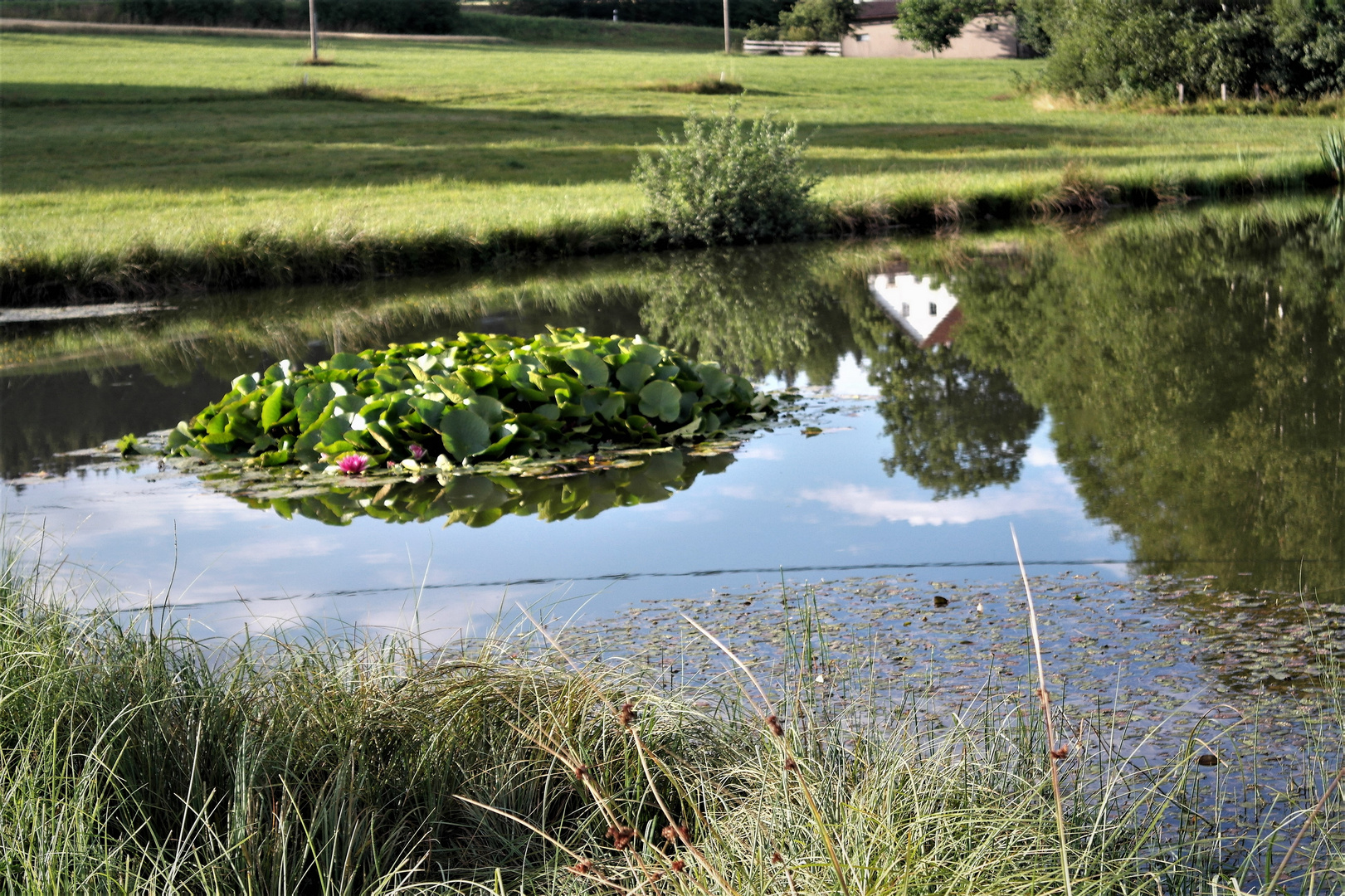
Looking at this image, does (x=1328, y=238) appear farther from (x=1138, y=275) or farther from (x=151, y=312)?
(x=151, y=312)

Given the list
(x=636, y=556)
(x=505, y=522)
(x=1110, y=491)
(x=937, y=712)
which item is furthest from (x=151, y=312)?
(x=937, y=712)

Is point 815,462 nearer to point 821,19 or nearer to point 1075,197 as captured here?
point 1075,197

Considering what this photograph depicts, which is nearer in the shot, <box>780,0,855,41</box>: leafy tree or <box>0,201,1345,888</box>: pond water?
<box>0,201,1345,888</box>: pond water

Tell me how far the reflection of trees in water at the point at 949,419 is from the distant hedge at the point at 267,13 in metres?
52.2

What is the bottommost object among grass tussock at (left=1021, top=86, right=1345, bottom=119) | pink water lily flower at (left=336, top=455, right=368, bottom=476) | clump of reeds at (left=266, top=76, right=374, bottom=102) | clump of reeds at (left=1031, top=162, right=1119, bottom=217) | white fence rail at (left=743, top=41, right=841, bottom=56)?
pink water lily flower at (left=336, top=455, right=368, bottom=476)

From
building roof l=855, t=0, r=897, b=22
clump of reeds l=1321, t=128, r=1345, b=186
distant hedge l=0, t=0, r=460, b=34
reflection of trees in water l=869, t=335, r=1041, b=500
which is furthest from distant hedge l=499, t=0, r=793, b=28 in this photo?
reflection of trees in water l=869, t=335, r=1041, b=500

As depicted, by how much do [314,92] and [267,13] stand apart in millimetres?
22972

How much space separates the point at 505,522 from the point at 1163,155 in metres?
19.9

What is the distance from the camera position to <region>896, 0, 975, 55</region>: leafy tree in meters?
56.0

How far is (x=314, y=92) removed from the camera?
3612 centimetres

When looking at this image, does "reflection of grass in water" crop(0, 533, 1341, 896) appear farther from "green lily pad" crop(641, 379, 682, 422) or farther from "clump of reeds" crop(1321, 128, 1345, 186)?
"clump of reeds" crop(1321, 128, 1345, 186)

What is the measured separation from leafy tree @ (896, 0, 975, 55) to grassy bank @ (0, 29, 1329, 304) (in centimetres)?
1038

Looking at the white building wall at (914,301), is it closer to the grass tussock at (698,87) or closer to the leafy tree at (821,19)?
the grass tussock at (698,87)

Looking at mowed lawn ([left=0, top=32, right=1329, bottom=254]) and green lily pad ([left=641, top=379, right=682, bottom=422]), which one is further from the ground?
mowed lawn ([left=0, top=32, right=1329, bottom=254])
